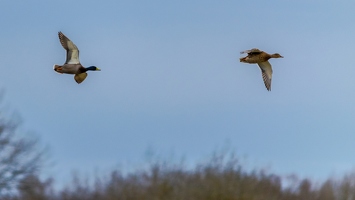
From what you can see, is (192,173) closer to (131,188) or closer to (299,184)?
(131,188)

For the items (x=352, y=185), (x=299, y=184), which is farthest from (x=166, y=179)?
(x=352, y=185)

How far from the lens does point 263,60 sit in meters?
38.3

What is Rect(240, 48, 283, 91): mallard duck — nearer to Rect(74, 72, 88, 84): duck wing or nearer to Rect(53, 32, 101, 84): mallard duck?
Rect(74, 72, 88, 84): duck wing

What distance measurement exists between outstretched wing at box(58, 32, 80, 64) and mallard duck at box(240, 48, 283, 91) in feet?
15.5

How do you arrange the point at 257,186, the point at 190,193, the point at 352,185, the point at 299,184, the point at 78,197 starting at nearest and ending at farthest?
1. the point at 190,193
2. the point at 257,186
3. the point at 78,197
4. the point at 299,184
5. the point at 352,185

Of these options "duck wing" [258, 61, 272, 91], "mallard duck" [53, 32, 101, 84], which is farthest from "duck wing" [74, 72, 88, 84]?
"duck wing" [258, 61, 272, 91]

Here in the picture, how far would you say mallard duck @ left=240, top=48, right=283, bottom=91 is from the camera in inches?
1485

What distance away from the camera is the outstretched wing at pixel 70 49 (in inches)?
1447

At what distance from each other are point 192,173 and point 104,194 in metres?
2.91

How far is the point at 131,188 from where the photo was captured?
3744 cm

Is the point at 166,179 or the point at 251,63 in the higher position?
the point at 251,63

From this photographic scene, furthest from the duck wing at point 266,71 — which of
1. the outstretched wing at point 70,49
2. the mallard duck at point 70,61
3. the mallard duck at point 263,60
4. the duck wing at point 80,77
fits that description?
the outstretched wing at point 70,49

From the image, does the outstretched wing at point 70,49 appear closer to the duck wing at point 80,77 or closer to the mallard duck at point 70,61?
the mallard duck at point 70,61

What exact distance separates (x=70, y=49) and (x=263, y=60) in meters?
5.73
